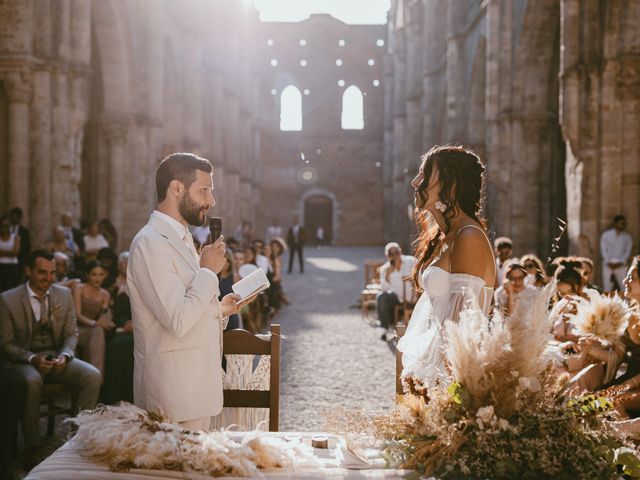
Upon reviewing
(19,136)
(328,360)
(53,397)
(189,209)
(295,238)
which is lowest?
(328,360)

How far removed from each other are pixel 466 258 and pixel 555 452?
3.25 ft

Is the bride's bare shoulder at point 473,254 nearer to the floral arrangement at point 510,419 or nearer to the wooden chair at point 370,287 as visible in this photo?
the floral arrangement at point 510,419

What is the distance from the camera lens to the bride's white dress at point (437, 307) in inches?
116

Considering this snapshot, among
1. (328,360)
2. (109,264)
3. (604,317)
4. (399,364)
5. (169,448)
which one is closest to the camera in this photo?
(169,448)

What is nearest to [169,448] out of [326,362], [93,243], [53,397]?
[53,397]

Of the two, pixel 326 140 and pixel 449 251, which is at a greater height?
pixel 326 140

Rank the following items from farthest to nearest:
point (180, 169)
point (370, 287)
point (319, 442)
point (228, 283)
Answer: point (370, 287)
point (228, 283)
point (180, 169)
point (319, 442)

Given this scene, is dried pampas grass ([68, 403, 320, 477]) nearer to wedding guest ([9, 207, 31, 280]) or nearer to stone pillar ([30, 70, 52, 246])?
wedding guest ([9, 207, 31, 280])

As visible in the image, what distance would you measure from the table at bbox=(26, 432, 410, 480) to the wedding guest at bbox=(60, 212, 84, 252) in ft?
31.0

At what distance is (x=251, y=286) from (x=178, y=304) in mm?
435

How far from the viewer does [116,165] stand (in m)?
16.7

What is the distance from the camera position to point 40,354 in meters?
5.53

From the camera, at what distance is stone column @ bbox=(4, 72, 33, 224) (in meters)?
11.5

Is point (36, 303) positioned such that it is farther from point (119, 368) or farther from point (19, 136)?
point (19, 136)
